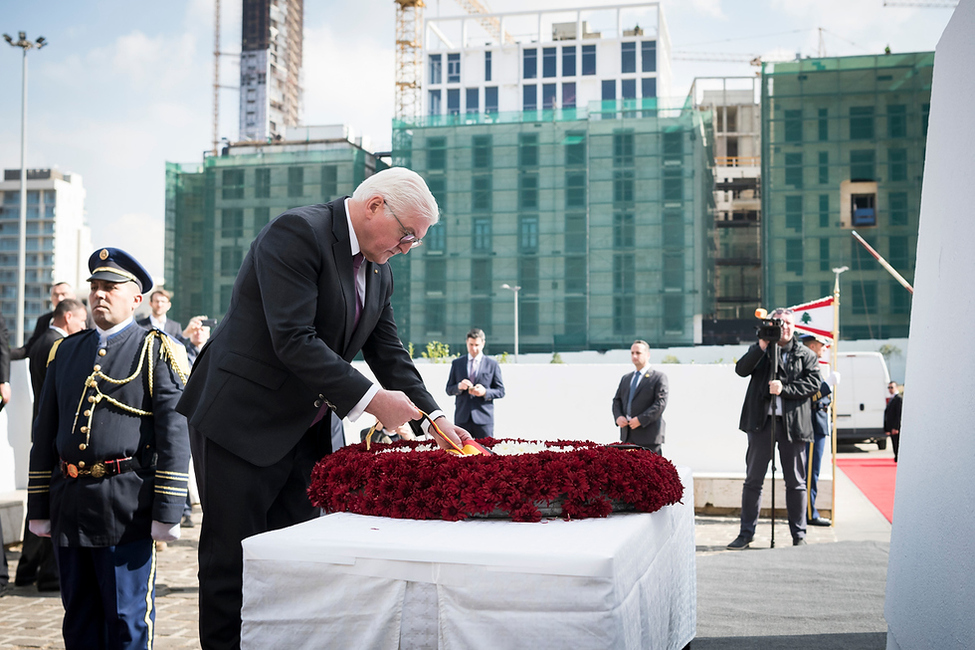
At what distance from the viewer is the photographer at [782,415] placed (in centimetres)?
840

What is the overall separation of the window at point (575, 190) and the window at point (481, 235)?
5317 millimetres

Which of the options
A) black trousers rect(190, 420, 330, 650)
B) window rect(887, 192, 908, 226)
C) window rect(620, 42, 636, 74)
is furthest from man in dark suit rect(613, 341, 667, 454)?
window rect(620, 42, 636, 74)

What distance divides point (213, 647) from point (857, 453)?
19357mm

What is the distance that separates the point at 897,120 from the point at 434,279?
29.3 meters

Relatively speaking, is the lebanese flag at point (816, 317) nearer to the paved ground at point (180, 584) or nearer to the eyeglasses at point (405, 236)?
the paved ground at point (180, 584)

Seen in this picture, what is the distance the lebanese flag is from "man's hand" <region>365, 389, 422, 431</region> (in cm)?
844

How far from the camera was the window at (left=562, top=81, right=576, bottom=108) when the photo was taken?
3428 inches

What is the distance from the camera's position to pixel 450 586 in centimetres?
193

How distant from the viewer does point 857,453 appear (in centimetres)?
1988

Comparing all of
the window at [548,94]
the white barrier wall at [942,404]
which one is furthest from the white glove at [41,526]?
the window at [548,94]

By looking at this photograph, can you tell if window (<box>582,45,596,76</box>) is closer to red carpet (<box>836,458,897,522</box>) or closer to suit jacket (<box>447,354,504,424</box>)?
red carpet (<box>836,458,897,522</box>)

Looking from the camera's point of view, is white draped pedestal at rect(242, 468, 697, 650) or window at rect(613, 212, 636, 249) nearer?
white draped pedestal at rect(242, 468, 697, 650)

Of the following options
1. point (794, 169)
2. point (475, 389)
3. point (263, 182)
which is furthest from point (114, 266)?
point (263, 182)

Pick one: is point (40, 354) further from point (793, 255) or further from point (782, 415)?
point (793, 255)
